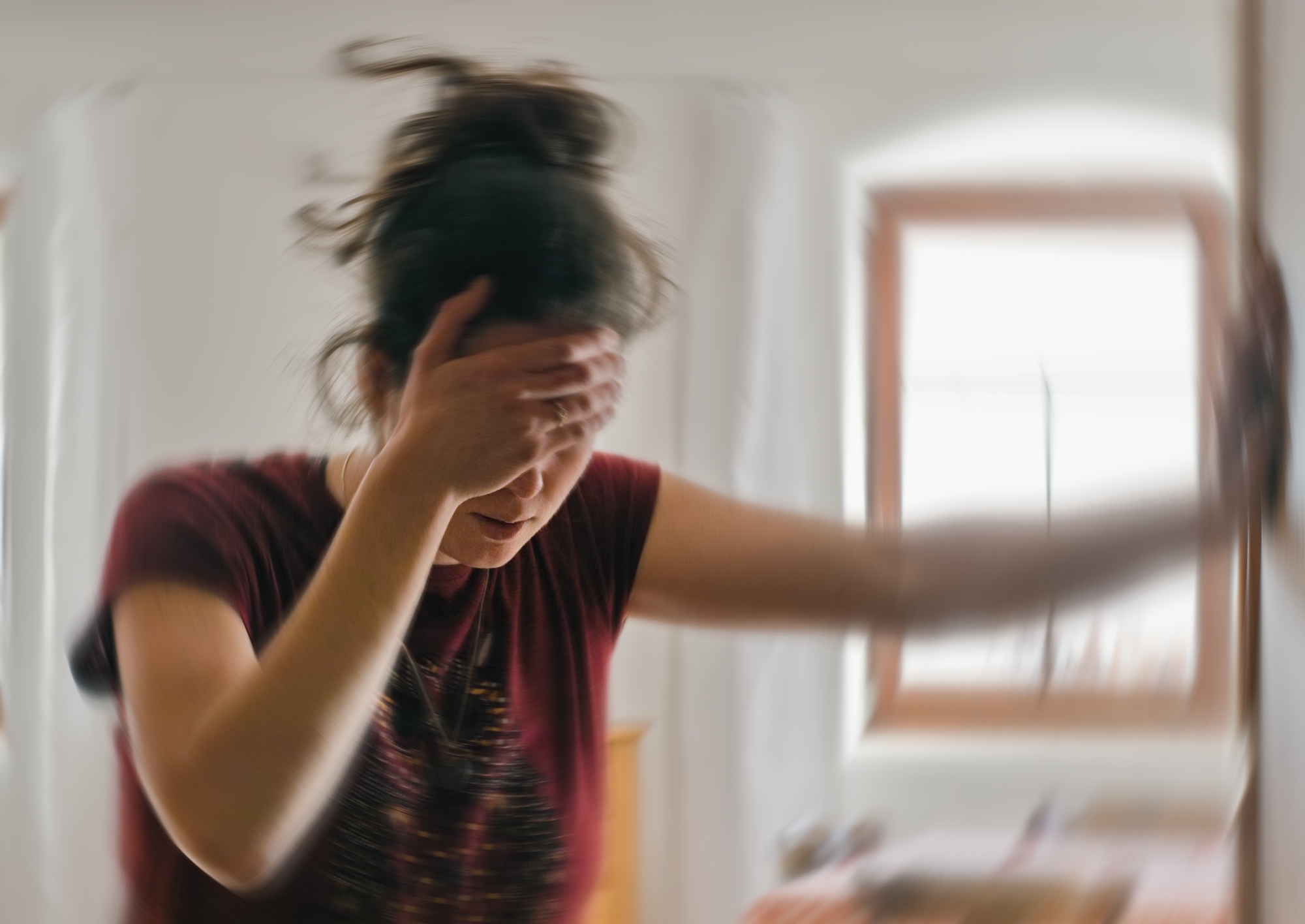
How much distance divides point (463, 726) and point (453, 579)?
3.7 inches

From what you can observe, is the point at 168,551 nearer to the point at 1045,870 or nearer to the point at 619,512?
the point at 619,512

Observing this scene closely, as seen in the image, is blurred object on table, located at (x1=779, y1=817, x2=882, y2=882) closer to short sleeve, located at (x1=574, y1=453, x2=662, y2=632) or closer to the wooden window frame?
the wooden window frame

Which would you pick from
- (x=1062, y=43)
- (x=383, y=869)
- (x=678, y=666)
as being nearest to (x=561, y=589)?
(x=678, y=666)

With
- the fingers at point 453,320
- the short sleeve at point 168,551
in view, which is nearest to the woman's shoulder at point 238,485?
the short sleeve at point 168,551

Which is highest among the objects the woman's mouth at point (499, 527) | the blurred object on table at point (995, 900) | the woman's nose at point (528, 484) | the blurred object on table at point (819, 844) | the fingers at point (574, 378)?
the fingers at point (574, 378)

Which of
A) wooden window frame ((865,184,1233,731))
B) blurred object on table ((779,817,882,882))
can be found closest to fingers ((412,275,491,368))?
wooden window frame ((865,184,1233,731))

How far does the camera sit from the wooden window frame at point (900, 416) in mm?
697

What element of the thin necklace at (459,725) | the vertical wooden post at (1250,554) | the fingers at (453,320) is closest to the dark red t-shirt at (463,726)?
the thin necklace at (459,725)

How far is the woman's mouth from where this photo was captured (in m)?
0.67

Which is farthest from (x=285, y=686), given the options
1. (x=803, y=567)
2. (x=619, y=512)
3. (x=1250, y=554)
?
(x=1250, y=554)

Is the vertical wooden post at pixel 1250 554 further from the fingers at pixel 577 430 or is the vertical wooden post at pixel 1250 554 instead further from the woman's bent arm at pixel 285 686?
the woman's bent arm at pixel 285 686

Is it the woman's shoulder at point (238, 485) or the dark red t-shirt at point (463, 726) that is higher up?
the woman's shoulder at point (238, 485)

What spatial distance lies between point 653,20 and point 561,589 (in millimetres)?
371

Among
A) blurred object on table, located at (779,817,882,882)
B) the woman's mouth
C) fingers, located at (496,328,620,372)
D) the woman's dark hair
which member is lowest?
blurred object on table, located at (779,817,882,882)
